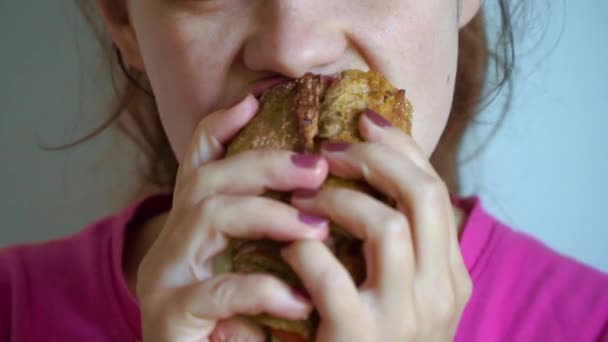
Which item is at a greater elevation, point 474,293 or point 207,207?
point 207,207

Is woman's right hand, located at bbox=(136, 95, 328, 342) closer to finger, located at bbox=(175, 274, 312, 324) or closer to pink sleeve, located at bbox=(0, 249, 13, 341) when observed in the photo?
finger, located at bbox=(175, 274, 312, 324)

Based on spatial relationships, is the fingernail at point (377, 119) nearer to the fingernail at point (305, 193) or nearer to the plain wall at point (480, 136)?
the fingernail at point (305, 193)

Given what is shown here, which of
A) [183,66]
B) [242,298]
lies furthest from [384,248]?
[183,66]

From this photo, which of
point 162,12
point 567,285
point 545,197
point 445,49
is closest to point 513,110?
point 545,197

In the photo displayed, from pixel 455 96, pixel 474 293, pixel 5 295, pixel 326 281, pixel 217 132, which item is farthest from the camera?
pixel 455 96

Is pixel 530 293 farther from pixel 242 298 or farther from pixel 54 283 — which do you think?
pixel 54 283

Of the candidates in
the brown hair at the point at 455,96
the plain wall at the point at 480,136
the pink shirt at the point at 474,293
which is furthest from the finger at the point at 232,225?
the plain wall at the point at 480,136

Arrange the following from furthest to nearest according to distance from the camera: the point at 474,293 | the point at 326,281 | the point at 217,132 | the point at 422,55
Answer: the point at 474,293, the point at 422,55, the point at 217,132, the point at 326,281

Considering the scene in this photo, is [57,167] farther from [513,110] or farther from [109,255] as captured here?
[513,110]
